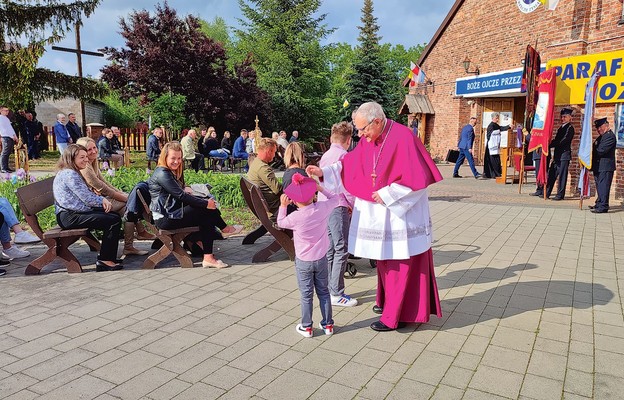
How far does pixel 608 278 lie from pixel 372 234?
3.35 meters

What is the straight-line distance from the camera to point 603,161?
962 cm

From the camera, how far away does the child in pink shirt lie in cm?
381

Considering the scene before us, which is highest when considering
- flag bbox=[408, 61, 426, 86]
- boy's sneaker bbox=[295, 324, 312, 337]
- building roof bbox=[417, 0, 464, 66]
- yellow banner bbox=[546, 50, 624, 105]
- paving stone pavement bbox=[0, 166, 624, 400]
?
building roof bbox=[417, 0, 464, 66]

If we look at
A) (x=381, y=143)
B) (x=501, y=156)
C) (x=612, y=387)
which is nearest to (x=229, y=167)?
(x=501, y=156)

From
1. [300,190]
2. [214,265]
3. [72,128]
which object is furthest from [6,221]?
[72,128]

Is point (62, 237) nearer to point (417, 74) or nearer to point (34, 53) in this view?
point (34, 53)

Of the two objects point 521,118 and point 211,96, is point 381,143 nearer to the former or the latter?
point 521,118

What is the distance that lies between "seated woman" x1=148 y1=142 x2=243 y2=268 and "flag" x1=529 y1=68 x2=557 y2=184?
28.9 ft

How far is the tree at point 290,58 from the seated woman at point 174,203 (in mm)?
25938

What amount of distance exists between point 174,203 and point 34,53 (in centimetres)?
1549

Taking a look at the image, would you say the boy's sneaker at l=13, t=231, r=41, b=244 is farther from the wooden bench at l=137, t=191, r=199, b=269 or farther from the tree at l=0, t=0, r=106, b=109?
the tree at l=0, t=0, r=106, b=109

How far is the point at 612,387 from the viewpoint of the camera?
3139 mm

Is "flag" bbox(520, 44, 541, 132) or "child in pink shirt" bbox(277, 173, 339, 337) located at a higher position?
"flag" bbox(520, 44, 541, 132)

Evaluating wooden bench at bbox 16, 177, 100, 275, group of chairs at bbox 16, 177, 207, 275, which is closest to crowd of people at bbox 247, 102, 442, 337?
group of chairs at bbox 16, 177, 207, 275
